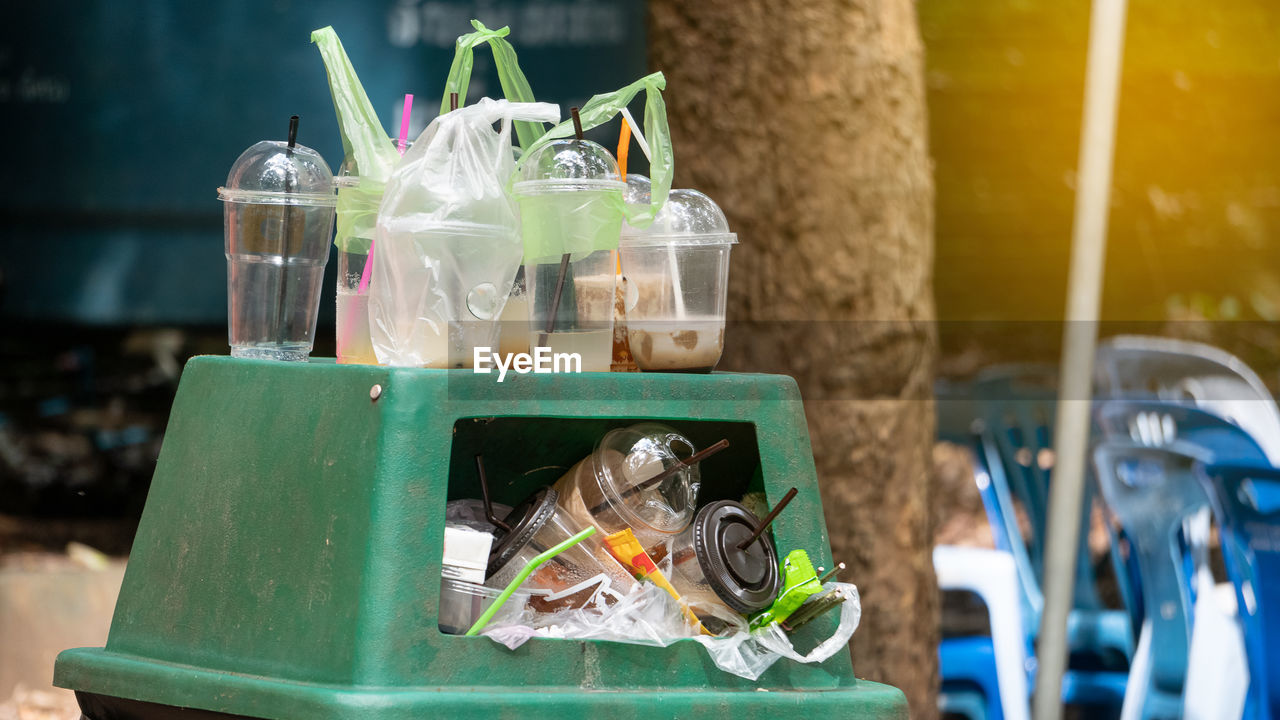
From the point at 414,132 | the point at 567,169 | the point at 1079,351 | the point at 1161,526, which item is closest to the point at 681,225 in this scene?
the point at 567,169

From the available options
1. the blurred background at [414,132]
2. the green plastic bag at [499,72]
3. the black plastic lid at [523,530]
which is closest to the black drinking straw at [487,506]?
the black plastic lid at [523,530]

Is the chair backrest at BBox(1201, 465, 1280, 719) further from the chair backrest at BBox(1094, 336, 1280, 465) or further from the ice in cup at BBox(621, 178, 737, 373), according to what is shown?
the ice in cup at BBox(621, 178, 737, 373)

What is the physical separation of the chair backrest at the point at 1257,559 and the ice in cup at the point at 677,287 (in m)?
1.51

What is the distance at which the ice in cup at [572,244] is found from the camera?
1.37m

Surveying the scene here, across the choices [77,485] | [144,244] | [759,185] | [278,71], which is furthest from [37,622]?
[759,185]

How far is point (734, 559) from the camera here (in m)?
1.32

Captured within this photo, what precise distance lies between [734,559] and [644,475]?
0.16 metres

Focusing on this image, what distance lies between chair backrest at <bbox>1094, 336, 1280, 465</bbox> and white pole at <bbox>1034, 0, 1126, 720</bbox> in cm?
118

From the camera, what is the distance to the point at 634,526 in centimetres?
141

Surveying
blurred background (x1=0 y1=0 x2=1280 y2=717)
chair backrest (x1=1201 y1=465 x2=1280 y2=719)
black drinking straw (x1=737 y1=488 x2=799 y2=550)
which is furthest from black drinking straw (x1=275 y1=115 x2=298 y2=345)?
chair backrest (x1=1201 y1=465 x2=1280 y2=719)

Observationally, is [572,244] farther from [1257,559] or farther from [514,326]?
[1257,559]

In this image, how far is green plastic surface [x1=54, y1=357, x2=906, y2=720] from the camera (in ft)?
3.87

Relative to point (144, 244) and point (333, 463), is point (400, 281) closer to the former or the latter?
point (333, 463)

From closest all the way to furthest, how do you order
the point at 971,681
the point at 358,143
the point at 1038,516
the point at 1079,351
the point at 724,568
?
the point at 724,568 < the point at 358,143 < the point at 1079,351 < the point at 971,681 < the point at 1038,516
